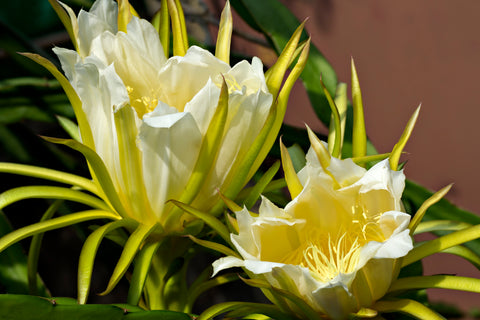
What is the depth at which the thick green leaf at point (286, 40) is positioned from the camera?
59 centimetres

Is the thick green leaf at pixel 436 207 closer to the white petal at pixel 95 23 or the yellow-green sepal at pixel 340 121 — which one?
the yellow-green sepal at pixel 340 121

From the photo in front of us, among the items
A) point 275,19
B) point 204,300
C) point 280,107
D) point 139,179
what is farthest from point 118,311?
→ point 204,300

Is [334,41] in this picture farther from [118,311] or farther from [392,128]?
[118,311]

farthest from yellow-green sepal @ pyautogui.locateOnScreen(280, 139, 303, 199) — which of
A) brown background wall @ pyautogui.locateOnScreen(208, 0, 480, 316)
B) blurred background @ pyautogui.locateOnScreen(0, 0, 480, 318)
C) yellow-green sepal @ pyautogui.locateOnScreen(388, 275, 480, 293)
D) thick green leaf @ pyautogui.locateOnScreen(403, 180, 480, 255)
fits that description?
brown background wall @ pyautogui.locateOnScreen(208, 0, 480, 316)

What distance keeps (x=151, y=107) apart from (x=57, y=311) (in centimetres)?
19

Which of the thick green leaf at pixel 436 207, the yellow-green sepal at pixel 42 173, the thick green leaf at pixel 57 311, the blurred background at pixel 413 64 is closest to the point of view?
the thick green leaf at pixel 57 311

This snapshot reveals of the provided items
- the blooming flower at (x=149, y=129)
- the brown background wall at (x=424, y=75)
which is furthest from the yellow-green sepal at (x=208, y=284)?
the brown background wall at (x=424, y=75)

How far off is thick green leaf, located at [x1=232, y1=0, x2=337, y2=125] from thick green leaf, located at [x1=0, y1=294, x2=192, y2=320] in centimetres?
34

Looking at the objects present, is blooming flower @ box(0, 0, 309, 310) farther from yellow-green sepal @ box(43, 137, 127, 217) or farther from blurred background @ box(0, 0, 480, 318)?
blurred background @ box(0, 0, 480, 318)

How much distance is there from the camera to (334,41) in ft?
3.88

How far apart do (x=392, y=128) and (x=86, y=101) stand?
2.91 feet

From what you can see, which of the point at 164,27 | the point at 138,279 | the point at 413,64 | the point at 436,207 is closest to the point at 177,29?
the point at 164,27

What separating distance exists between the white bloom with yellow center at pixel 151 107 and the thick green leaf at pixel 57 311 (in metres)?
0.09

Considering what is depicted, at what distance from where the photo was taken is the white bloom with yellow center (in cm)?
37
